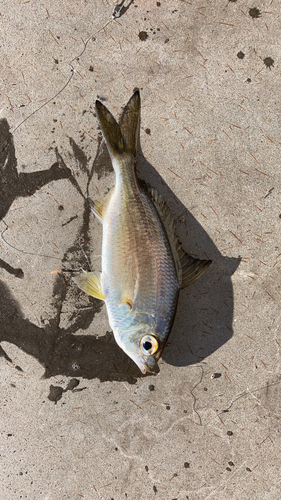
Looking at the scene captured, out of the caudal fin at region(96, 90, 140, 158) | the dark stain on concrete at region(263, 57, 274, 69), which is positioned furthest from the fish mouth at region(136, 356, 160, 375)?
the dark stain on concrete at region(263, 57, 274, 69)

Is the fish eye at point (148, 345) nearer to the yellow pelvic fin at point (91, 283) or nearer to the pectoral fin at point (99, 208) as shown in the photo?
the yellow pelvic fin at point (91, 283)

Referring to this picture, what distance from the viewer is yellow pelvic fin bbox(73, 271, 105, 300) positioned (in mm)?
2939

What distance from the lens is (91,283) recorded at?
2975 mm

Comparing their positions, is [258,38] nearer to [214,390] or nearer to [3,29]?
[3,29]

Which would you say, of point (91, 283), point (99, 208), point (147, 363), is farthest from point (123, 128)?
point (147, 363)

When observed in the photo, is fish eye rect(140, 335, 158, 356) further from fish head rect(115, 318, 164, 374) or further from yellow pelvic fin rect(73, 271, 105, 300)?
yellow pelvic fin rect(73, 271, 105, 300)

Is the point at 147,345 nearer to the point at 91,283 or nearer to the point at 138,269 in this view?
the point at 138,269

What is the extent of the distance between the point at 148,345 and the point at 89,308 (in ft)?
3.51

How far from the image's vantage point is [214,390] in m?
3.32

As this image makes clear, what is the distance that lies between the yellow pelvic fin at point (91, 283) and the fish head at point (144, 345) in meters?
0.58

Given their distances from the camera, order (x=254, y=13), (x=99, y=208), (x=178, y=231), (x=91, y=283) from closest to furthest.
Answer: (x=91, y=283) → (x=99, y=208) → (x=254, y=13) → (x=178, y=231)

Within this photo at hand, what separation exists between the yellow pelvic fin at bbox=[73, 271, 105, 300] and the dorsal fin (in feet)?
2.86

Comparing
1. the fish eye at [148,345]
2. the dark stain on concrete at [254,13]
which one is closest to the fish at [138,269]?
the fish eye at [148,345]

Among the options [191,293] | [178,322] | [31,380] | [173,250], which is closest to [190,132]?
[173,250]
